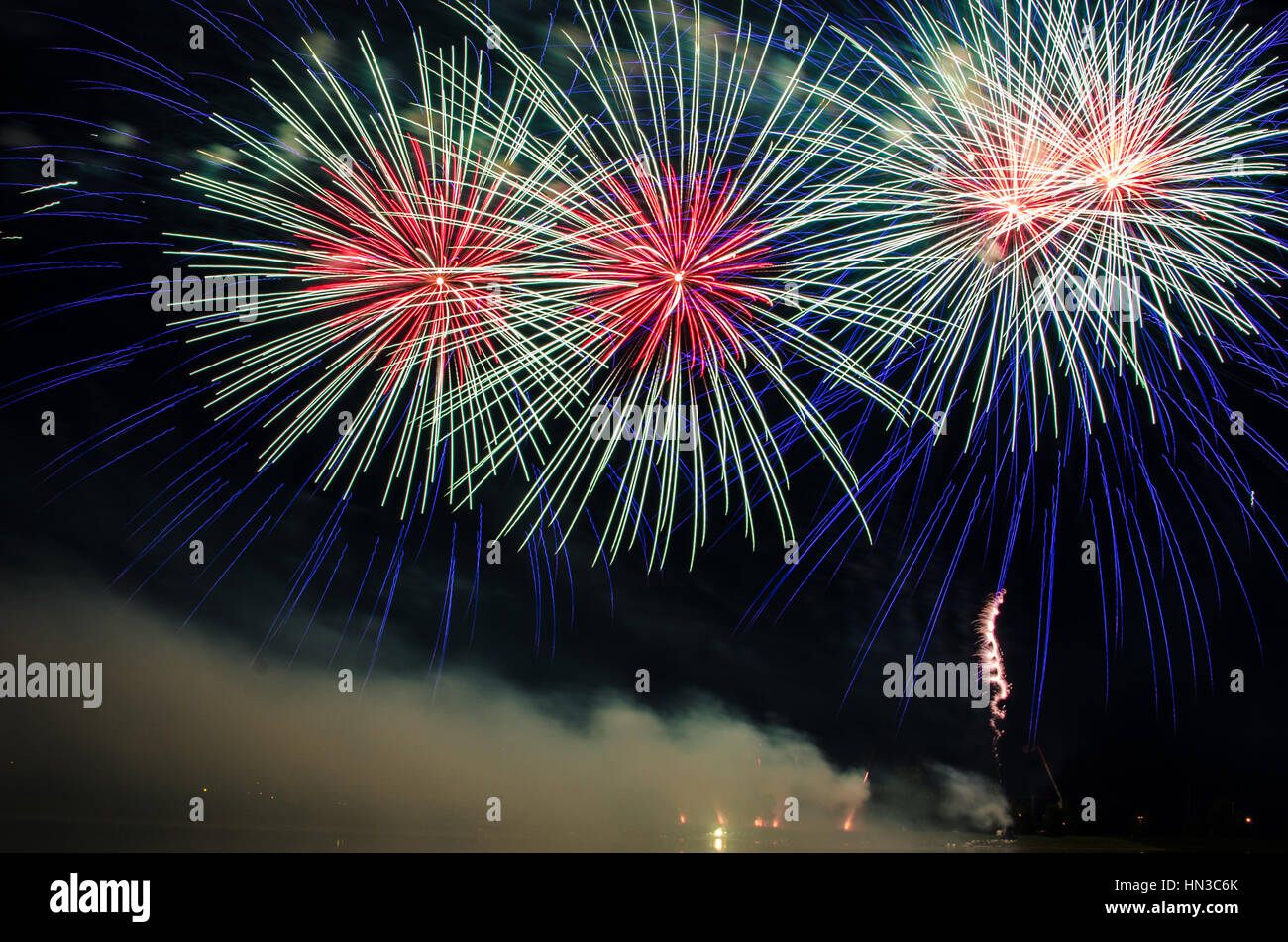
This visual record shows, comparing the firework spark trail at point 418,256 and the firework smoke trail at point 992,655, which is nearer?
the firework spark trail at point 418,256

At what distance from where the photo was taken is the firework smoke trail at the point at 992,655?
1125 cm

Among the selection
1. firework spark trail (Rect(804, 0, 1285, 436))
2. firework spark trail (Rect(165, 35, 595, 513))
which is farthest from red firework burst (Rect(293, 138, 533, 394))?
firework spark trail (Rect(804, 0, 1285, 436))

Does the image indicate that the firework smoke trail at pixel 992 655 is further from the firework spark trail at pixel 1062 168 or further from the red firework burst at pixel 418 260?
the red firework burst at pixel 418 260

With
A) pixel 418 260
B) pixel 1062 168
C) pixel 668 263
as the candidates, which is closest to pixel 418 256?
pixel 418 260

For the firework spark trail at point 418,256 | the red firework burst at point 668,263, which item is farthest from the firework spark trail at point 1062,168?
the firework spark trail at point 418,256

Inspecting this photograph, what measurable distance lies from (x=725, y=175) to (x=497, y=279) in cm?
277

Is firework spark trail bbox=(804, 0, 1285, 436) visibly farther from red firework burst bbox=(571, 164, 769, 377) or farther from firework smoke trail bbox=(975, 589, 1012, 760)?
firework smoke trail bbox=(975, 589, 1012, 760)

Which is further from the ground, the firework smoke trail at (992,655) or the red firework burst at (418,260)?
the red firework burst at (418,260)

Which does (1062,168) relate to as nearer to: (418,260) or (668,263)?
(668,263)

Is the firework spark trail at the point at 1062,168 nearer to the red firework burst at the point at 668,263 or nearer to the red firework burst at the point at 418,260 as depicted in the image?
the red firework burst at the point at 668,263
